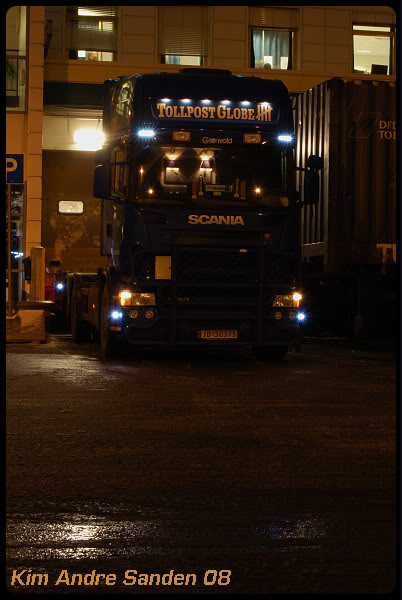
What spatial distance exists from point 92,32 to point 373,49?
26.3ft

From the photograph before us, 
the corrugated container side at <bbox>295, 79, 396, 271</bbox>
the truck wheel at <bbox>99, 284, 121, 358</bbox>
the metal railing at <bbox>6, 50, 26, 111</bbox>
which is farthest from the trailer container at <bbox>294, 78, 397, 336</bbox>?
the metal railing at <bbox>6, 50, 26, 111</bbox>

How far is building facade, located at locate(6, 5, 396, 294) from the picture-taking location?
27.5 meters

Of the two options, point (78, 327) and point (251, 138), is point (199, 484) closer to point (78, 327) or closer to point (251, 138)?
point (251, 138)

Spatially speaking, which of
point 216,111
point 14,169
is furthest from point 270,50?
point 216,111

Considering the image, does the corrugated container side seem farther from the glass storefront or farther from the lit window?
the glass storefront

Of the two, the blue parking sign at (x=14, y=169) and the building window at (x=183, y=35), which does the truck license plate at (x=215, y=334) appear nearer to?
the blue parking sign at (x=14, y=169)

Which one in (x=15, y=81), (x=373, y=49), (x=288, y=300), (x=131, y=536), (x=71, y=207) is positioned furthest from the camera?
(x=373, y=49)

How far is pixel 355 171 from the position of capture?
834 inches

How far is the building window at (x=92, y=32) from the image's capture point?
31.1 m

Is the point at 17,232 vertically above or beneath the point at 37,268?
above

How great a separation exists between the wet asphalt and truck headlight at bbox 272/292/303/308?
2.24m

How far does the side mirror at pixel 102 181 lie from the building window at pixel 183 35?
15.3 meters

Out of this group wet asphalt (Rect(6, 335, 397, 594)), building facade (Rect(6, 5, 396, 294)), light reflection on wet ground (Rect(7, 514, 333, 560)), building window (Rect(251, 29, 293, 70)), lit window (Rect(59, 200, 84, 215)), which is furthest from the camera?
building window (Rect(251, 29, 293, 70))

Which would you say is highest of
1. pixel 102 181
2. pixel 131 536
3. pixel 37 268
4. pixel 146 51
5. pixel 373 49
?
pixel 373 49
